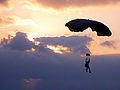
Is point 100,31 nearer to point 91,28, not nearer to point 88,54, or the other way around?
point 91,28

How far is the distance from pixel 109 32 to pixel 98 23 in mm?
1951

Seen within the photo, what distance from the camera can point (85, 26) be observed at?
23859mm

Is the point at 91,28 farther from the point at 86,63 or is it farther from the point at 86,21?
the point at 86,63

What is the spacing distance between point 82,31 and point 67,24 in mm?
2098

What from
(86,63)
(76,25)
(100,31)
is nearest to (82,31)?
(76,25)

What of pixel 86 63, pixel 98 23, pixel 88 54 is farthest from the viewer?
pixel 86 63

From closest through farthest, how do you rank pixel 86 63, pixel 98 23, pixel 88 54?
pixel 88 54
pixel 98 23
pixel 86 63

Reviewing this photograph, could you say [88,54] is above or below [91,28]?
below

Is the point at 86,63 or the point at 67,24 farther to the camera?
the point at 86,63

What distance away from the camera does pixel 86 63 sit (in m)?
27.2

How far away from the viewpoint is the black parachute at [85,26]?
24.0 metres

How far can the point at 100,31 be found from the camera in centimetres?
2594

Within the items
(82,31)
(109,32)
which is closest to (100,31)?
(109,32)

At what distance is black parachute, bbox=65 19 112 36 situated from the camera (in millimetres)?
23969
